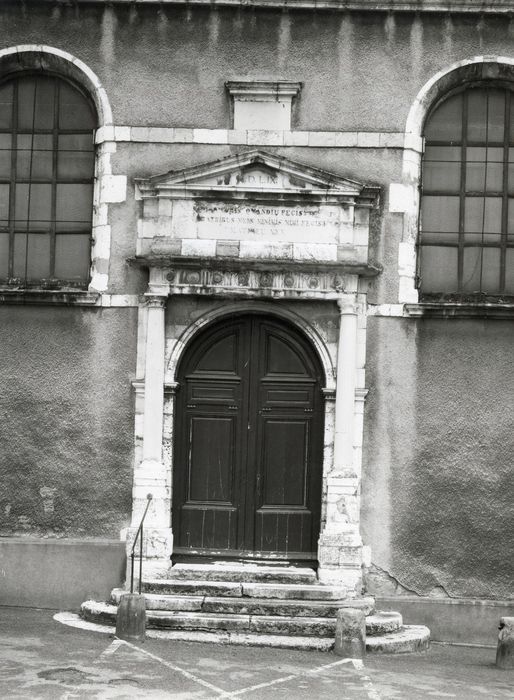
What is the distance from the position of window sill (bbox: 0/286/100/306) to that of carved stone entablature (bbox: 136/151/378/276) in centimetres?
71

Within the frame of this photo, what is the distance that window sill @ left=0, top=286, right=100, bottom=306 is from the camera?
12.0 meters

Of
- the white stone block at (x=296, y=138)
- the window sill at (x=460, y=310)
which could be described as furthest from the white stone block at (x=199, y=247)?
the window sill at (x=460, y=310)

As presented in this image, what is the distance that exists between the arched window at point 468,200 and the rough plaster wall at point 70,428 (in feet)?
10.6

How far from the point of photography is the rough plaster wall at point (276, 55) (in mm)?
12070

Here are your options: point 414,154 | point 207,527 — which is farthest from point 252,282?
point 207,527

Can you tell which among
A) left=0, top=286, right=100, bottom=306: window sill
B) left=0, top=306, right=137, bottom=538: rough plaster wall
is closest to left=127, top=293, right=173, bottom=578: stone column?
left=0, top=306, right=137, bottom=538: rough plaster wall

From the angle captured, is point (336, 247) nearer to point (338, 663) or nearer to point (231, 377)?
point (231, 377)

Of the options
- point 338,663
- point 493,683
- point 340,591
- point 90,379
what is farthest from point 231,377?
point 493,683

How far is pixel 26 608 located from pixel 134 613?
5.83 ft

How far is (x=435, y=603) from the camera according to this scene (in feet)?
38.3

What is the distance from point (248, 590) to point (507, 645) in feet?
8.14

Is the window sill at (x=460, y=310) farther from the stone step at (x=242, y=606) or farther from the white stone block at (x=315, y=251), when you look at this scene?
the stone step at (x=242, y=606)

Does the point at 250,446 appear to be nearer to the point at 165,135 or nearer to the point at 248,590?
the point at 248,590

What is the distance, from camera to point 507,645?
10359 mm
